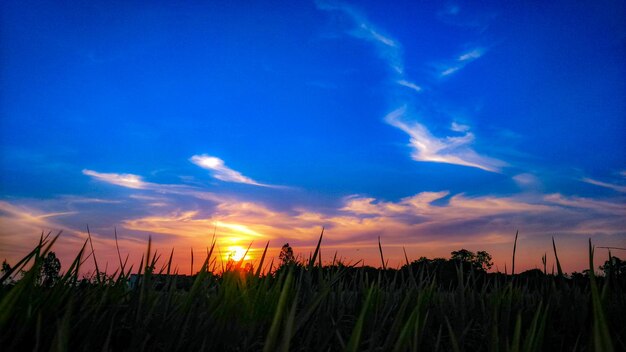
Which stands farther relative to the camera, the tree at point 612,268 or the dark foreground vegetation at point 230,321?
the tree at point 612,268

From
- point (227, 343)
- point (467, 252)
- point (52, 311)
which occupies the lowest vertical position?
point (227, 343)

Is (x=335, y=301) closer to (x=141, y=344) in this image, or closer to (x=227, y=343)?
(x=227, y=343)

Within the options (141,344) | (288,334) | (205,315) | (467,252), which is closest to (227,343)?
(205,315)

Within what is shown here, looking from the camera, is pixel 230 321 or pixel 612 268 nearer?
pixel 230 321

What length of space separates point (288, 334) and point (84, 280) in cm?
219

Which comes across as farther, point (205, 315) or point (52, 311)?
point (205, 315)

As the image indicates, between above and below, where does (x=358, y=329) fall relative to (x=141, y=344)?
above

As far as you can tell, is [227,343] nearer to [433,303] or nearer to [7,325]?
[7,325]

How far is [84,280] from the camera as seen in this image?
2.82m

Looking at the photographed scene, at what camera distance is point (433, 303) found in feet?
11.5

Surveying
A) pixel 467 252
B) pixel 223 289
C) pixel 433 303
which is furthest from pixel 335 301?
pixel 467 252

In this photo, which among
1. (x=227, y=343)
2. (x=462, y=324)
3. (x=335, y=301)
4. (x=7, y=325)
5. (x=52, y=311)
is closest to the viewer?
(x=7, y=325)

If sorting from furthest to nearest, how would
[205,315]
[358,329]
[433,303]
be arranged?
1. [433,303]
2. [205,315]
3. [358,329]

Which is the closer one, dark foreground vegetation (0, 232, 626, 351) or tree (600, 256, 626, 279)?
dark foreground vegetation (0, 232, 626, 351)
